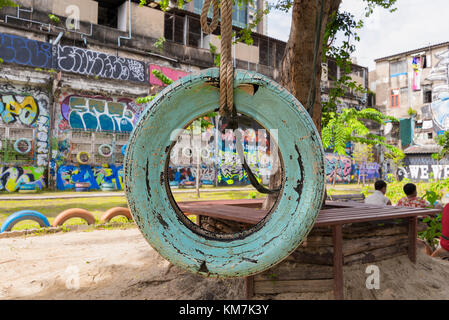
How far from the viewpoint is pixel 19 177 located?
12.7 metres

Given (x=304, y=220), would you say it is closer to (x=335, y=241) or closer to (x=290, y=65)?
(x=335, y=241)

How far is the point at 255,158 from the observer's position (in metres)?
20.3

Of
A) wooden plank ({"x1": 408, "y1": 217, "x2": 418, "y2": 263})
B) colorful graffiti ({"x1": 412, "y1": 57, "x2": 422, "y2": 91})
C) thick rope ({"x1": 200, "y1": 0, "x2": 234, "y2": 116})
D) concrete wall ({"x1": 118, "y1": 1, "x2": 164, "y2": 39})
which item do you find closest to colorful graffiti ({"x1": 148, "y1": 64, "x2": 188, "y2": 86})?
concrete wall ({"x1": 118, "y1": 1, "x2": 164, "y2": 39})

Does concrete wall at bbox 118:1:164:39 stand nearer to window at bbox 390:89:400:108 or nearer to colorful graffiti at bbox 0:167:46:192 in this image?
colorful graffiti at bbox 0:167:46:192

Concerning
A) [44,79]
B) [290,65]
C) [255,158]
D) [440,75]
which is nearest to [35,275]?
[290,65]

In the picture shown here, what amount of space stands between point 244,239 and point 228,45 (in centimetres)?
85

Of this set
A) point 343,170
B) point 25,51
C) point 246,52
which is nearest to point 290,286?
point 25,51

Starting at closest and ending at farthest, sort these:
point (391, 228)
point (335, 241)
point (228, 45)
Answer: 1. point (228, 45)
2. point (335, 241)
3. point (391, 228)

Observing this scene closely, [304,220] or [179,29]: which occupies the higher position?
[179,29]

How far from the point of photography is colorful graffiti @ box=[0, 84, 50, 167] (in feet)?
41.3

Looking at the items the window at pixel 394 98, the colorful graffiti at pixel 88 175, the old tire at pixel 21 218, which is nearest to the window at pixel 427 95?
the window at pixel 394 98

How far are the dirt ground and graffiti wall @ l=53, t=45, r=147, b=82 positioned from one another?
11.1 meters

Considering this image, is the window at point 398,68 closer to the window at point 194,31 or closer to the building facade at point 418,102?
the building facade at point 418,102

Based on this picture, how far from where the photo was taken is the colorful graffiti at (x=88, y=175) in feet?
44.1
